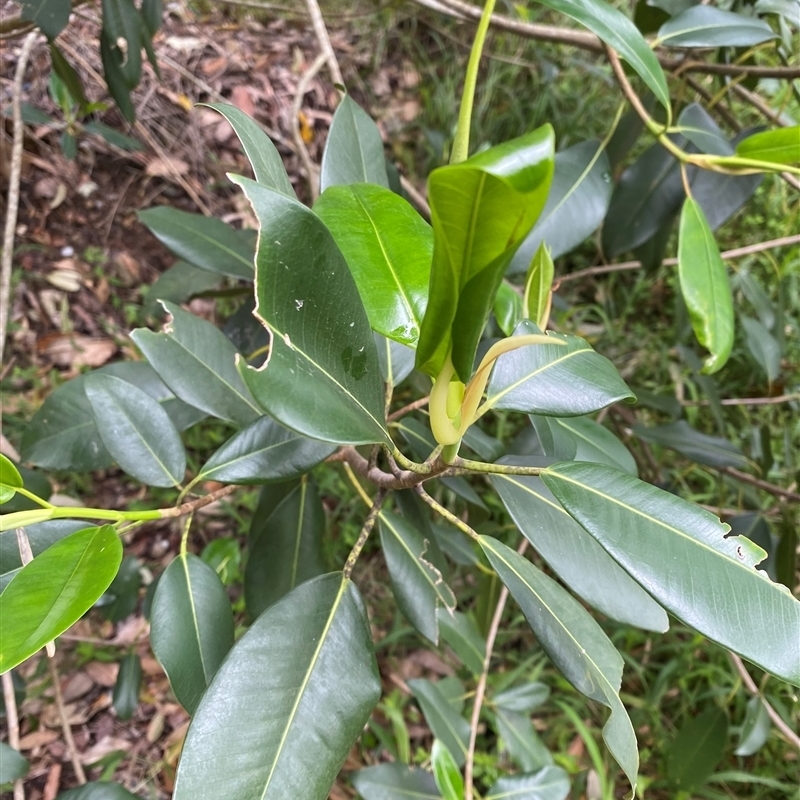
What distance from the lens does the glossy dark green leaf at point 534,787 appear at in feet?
2.74

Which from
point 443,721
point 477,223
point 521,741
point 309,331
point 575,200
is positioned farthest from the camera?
point 521,741

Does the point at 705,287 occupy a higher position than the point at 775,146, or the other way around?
the point at 775,146

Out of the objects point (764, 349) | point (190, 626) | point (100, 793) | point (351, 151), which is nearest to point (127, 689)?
point (100, 793)

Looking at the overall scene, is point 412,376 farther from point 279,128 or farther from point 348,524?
point 279,128

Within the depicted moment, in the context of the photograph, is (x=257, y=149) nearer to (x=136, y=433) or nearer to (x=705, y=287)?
(x=136, y=433)

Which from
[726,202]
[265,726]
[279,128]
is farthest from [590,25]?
[279,128]

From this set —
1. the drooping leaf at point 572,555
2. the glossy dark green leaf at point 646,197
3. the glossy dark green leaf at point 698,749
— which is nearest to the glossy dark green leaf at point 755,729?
the glossy dark green leaf at point 698,749

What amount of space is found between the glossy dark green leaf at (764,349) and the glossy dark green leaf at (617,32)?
2.14 feet

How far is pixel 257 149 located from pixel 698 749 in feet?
4.37

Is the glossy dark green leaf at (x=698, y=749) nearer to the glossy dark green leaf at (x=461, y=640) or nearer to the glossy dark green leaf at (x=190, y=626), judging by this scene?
the glossy dark green leaf at (x=461, y=640)

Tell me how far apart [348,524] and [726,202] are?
1076 mm

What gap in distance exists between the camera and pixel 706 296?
0.66 metres

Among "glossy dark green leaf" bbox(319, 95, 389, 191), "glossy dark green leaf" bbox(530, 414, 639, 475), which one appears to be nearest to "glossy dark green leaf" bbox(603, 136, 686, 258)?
"glossy dark green leaf" bbox(530, 414, 639, 475)

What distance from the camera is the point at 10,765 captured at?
60 cm
